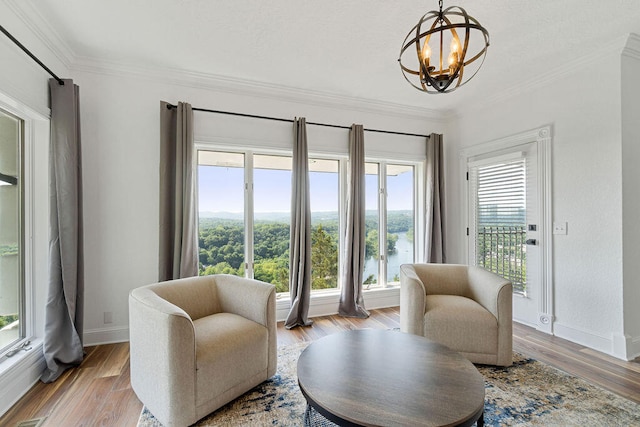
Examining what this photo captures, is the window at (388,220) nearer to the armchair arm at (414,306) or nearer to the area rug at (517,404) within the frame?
the armchair arm at (414,306)

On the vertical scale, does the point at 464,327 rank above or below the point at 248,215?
below

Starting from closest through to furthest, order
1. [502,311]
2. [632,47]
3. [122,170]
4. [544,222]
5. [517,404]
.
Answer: [517,404] → [502,311] → [632,47] → [122,170] → [544,222]

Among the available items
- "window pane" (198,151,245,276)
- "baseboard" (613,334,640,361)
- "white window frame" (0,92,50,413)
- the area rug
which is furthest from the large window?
"baseboard" (613,334,640,361)

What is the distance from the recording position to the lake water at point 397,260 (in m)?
4.20

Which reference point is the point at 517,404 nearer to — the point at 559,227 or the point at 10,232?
the point at 559,227

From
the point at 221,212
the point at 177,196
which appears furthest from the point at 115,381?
the point at 221,212

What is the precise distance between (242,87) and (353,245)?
225 centimetres

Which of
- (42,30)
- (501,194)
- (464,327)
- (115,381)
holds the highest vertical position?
(42,30)

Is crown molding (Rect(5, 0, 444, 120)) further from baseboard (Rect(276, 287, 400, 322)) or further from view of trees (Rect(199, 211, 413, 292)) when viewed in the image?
baseboard (Rect(276, 287, 400, 322))

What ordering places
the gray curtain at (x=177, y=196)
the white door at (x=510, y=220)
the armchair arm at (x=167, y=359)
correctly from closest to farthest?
the armchair arm at (x=167, y=359)
the gray curtain at (x=177, y=196)
the white door at (x=510, y=220)

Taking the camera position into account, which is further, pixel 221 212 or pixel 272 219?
pixel 272 219

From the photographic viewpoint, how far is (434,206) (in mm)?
4191

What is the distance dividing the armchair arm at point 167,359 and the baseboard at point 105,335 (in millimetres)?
1437

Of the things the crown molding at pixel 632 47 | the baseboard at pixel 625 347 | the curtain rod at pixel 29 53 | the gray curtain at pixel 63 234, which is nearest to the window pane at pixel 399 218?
the baseboard at pixel 625 347
